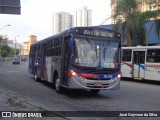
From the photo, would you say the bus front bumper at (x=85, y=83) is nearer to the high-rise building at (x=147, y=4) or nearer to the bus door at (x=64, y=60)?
the bus door at (x=64, y=60)

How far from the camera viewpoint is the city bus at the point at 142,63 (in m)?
22.9

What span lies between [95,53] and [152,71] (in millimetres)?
9900

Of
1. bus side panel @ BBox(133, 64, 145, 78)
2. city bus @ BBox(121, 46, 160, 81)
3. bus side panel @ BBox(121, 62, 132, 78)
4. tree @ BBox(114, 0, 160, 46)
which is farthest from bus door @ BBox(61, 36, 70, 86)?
tree @ BBox(114, 0, 160, 46)

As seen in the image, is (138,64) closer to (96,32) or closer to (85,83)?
(96,32)

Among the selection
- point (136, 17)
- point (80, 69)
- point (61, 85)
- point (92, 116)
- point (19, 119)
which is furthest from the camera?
point (136, 17)

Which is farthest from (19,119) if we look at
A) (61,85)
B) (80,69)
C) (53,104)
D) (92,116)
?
(61,85)

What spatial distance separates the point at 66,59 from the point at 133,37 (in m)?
23.9

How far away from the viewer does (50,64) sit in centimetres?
1814

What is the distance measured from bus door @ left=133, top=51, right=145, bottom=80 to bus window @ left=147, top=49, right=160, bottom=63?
0.69 metres

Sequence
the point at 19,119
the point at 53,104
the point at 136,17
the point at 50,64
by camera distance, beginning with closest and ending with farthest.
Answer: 1. the point at 19,119
2. the point at 53,104
3. the point at 50,64
4. the point at 136,17

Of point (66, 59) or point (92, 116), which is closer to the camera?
point (92, 116)

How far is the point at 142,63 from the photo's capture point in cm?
2436

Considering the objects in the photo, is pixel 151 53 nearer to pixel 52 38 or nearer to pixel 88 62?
pixel 52 38

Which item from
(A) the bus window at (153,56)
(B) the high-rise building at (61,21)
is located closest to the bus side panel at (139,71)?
(A) the bus window at (153,56)
